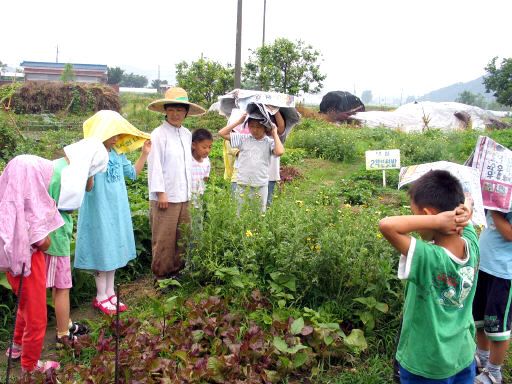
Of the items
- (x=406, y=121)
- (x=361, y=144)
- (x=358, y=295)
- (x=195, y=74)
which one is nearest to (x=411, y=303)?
(x=358, y=295)

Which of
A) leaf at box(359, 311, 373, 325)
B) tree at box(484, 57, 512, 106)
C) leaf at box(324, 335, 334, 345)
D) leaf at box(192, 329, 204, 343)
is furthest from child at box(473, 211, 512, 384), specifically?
tree at box(484, 57, 512, 106)

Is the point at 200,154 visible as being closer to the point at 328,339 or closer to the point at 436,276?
the point at 328,339

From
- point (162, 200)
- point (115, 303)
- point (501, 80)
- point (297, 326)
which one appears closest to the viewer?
point (297, 326)

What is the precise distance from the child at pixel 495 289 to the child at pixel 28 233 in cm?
258

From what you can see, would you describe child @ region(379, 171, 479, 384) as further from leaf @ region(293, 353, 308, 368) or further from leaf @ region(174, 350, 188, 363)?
leaf @ region(174, 350, 188, 363)

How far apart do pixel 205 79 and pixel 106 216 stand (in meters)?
18.1

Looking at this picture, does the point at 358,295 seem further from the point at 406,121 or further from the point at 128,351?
the point at 406,121

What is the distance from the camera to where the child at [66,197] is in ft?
8.62

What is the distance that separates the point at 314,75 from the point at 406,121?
5645mm

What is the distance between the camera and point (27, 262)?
249 centimetres

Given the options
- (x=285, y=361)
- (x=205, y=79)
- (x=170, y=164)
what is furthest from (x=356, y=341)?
(x=205, y=79)

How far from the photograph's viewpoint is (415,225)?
1.73 m

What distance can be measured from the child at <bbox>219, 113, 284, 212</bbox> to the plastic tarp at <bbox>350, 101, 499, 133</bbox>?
61.7ft

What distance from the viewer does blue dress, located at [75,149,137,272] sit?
336cm
